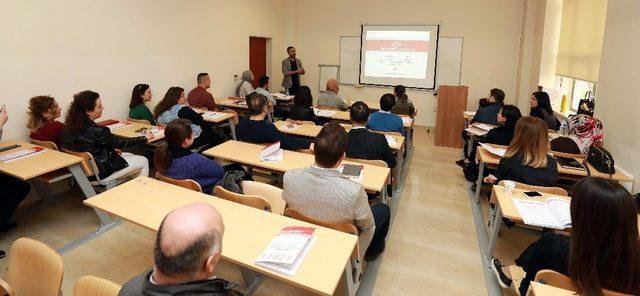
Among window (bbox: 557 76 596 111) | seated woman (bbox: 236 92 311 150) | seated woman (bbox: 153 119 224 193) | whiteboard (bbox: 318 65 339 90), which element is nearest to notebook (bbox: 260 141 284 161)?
seated woman (bbox: 236 92 311 150)

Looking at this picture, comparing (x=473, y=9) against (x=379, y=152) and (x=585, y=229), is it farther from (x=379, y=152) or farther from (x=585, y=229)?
(x=585, y=229)

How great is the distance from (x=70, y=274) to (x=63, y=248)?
0.47 m

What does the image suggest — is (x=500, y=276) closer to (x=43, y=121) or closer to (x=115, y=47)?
(x=43, y=121)

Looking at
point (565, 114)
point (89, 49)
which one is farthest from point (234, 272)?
point (565, 114)

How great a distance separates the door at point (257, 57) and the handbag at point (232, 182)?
226 inches

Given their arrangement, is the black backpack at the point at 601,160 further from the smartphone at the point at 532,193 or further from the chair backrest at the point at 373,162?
the chair backrest at the point at 373,162

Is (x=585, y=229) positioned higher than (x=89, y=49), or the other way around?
(x=89, y=49)

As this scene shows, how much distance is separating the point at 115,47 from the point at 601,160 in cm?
574

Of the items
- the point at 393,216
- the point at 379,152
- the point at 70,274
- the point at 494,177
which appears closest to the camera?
the point at 70,274

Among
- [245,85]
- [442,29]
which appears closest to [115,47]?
[245,85]

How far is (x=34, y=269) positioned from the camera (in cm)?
166

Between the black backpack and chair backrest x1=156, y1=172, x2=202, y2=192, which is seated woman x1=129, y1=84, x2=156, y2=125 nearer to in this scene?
chair backrest x1=156, y1=172, x2=202, y2=192

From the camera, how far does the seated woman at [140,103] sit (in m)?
5.20

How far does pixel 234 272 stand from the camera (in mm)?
Answer: 2914
